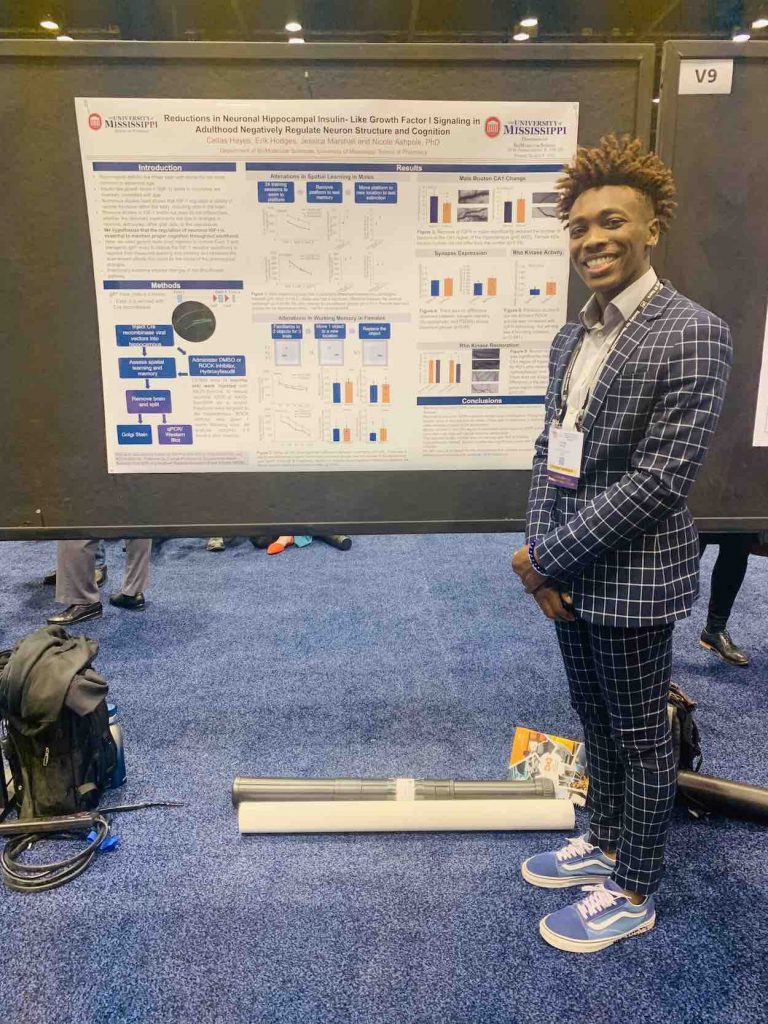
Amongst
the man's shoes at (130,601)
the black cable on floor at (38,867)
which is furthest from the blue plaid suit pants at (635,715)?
the man's shoes at (130,601)

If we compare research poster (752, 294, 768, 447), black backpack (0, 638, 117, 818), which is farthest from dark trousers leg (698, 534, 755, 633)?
black backpack (0, 638, 117, 818)

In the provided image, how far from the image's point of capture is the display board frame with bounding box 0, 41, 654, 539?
1391 millimetres

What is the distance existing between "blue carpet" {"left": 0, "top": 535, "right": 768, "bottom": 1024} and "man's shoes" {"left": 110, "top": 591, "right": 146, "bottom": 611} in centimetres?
31

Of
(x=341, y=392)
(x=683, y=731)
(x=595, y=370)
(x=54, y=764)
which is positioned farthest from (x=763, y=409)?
(x=54, y=764)

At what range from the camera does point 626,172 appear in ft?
3.98

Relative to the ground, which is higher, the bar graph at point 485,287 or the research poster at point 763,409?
the bar graph at point 485,287

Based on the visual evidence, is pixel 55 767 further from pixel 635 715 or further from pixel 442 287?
pixel 442 287

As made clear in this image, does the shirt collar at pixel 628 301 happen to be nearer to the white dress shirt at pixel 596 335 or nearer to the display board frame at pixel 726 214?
the white dress shirt at pixel 596 335

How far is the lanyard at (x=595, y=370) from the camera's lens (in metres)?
1.25

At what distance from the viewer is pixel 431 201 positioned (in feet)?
4.89

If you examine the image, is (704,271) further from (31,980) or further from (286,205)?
(31,980)

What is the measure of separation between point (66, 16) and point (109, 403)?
224 inches

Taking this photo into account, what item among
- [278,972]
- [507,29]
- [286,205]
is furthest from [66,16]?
[278,972]

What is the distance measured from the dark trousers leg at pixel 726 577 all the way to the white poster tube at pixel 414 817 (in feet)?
4.60
